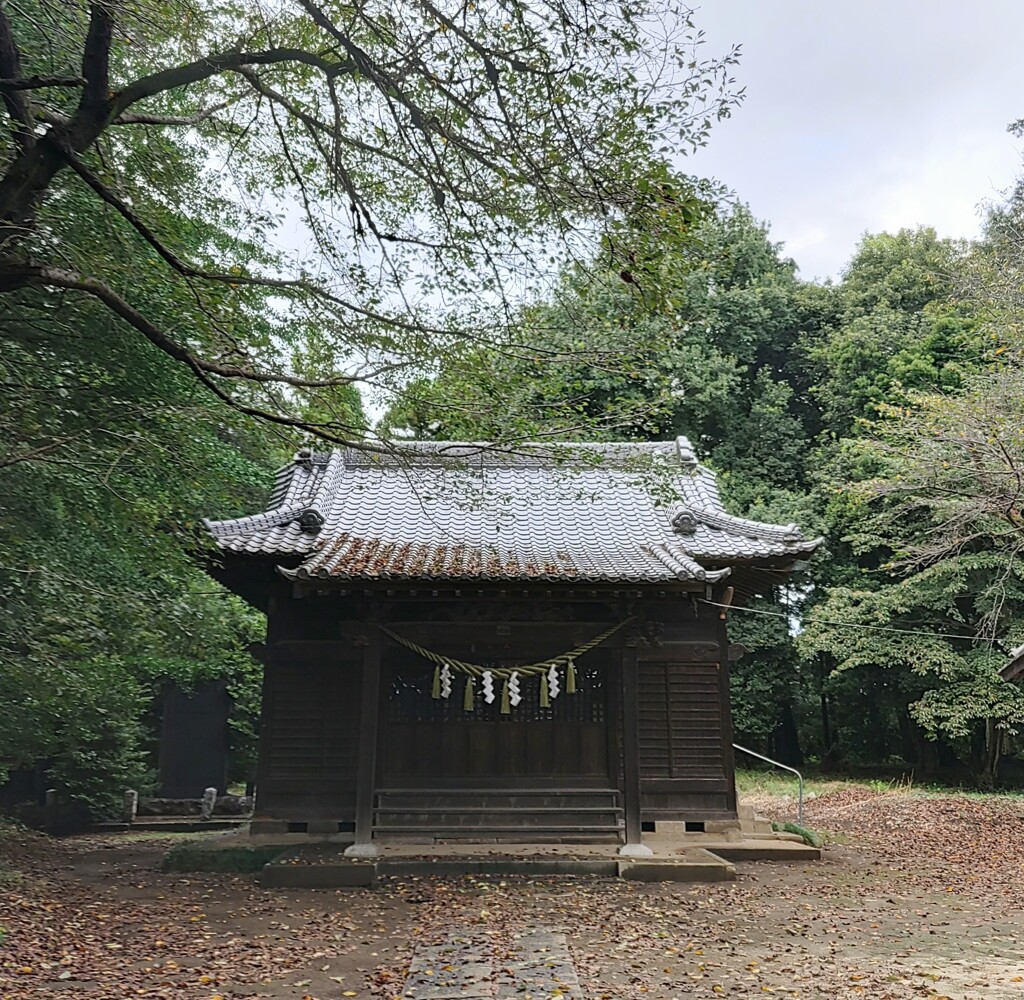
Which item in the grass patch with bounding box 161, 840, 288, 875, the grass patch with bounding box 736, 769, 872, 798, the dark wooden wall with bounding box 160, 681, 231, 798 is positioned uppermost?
the dark wooden wall with bounding box 160, 681, 231, 798

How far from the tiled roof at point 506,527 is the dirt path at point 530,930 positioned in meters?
3.35

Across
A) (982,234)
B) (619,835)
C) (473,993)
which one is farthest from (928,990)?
(982,234)

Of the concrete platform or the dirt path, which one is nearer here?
the dirt path

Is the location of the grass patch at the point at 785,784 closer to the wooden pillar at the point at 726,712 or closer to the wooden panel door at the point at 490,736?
the wooden pillar at the point at 726,712

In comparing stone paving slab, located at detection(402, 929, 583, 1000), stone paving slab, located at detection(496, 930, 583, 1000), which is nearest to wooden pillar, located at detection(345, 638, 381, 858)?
stone paving slab, located at detection(402, 929, 583, 1000)

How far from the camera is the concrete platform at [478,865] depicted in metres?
9.05

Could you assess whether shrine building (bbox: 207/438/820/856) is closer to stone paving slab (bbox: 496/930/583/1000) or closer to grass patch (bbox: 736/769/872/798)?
stone paving slab (bbox: 496/930/583/1000)

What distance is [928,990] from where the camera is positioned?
5590 millimetres

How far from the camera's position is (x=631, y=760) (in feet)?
33.4

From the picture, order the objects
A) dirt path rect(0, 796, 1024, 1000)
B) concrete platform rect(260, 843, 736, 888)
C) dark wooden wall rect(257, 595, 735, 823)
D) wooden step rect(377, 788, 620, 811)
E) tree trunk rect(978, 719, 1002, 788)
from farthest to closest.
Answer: tree trunk rect(978, 719, 1002, 788) → dark wooden wall rect(257, 595, 735, 823) → wooden step rect(377, 788, 620, 811) → concrete platform rect(260, 843, 736, 888) → dirt path rect(0, 796, 1024, 1000)

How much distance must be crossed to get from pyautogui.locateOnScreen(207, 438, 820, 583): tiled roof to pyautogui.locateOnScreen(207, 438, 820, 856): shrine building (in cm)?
5

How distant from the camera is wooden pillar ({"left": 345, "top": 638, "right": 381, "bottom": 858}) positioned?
999cm

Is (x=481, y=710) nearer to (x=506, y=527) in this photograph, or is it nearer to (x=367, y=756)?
(x=367, y=756)

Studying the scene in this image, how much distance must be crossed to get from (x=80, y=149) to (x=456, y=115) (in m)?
2.49
